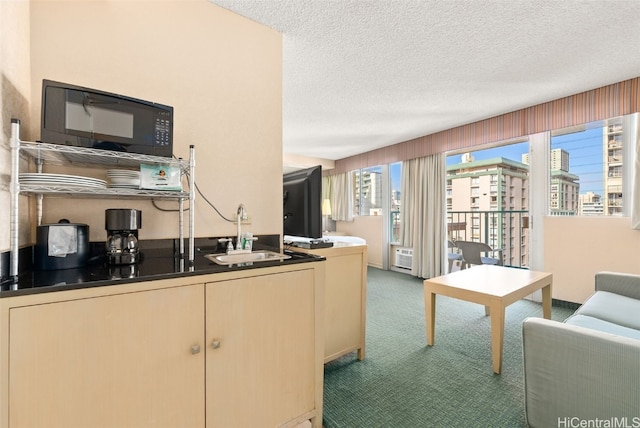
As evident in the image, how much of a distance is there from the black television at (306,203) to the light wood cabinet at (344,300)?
0.15m

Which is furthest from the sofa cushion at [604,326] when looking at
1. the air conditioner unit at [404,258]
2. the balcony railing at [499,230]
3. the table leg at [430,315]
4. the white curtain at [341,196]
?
the white curtain at [341,196]

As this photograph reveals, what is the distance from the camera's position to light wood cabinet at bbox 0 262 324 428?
84cm

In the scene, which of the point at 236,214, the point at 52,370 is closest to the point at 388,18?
the point at 236,214

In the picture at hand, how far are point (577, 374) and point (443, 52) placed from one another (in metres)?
2.21

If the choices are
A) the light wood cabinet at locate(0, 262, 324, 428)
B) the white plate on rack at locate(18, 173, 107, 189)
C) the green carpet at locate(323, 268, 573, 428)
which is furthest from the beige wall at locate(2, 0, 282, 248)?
the green carpet at locate(323, 268, 573, 428)

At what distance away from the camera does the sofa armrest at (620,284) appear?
202 cm

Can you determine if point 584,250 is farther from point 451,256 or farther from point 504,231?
point 451,256

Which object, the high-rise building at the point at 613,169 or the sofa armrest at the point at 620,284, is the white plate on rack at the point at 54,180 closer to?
the sofa armrest at the point at 620,284

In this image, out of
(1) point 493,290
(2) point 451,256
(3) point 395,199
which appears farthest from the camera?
(3) point 395,199

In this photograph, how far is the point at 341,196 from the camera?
6316 mm

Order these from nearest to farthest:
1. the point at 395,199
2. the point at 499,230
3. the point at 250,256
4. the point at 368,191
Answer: the point at 250,256 → the point at 499,230 → the point at 395,199 → the point at 368,191

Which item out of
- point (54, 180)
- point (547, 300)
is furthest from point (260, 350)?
point (547, 300)

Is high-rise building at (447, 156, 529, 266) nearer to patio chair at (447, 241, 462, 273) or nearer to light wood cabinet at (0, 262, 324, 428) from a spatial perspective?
patio chair at (447, 241, 462, 273)

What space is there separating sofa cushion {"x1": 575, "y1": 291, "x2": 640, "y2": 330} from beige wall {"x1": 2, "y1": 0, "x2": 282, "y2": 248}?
213 cm
